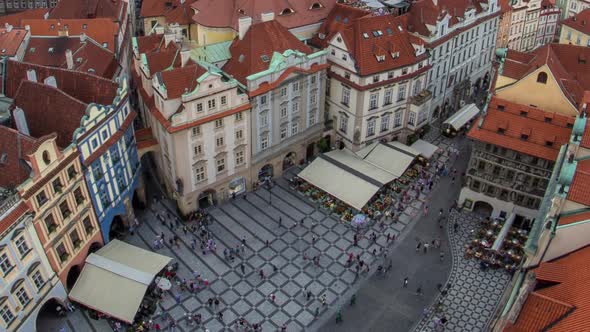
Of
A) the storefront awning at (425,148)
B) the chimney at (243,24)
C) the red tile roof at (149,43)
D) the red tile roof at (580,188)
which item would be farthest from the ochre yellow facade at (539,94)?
the red tile roof at (149,43)

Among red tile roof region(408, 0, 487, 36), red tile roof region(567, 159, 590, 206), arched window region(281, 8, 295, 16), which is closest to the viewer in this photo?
red tile roof region(567, 159, 590, 206)

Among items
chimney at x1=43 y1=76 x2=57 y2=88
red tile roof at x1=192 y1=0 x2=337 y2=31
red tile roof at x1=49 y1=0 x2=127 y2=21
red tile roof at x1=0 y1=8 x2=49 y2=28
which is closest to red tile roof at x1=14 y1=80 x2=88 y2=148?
chimney at x1=43 y1=76 x2=57 y2=88

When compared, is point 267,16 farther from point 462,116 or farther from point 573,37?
point 573,37

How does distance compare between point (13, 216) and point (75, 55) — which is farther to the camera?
point (75, 55)

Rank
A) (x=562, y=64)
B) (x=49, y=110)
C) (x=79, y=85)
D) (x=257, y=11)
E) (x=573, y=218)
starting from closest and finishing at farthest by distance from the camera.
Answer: (x=573, y=218) → (x=49, y=110) → (x=79, y=85) → (x=562, y=64) → (x=257, y=11)

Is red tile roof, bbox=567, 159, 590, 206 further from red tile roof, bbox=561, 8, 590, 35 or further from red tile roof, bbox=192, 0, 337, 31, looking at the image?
red tile roof, bbox=561, 8, 590, 35

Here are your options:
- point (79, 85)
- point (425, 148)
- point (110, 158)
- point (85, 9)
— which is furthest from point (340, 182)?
point (85, 9)

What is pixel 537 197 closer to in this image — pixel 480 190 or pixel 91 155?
pixel 480 190

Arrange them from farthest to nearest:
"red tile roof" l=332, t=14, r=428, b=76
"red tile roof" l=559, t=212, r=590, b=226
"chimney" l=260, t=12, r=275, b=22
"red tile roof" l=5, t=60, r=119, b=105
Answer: "red tile roof" l=332, t=14, r=428, b=76, "chimney" l=260, t=12, r=275, b=22, "red tile roof" l=5, t=60, r=119, b=105, "red tile roof" l=559, t=212, r=590, b=226
